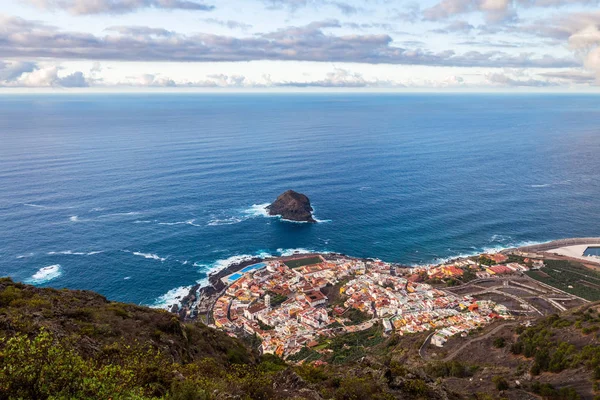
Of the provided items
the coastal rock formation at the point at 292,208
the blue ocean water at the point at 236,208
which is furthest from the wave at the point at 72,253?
the coastal rock formation at the point at 292,208

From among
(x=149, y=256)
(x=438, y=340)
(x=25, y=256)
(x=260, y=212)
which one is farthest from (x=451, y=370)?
(x=25, y=256)

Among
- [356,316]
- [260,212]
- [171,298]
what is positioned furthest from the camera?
[260,212]

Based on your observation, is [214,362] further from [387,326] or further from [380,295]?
[380,295]

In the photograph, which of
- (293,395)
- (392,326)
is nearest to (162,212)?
(392,326)

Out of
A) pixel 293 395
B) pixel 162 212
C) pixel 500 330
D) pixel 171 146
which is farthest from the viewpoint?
pixel 171 146

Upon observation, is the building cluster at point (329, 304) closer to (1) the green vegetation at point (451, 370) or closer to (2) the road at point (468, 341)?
(2) the road at point (468, 341)

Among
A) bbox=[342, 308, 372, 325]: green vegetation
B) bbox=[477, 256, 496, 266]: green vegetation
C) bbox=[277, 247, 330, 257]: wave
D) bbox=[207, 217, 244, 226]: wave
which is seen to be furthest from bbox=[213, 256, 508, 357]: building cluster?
bbox=[207, 217, 244, 226]: wave

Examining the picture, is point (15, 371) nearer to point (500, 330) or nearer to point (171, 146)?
point (500, 330)
